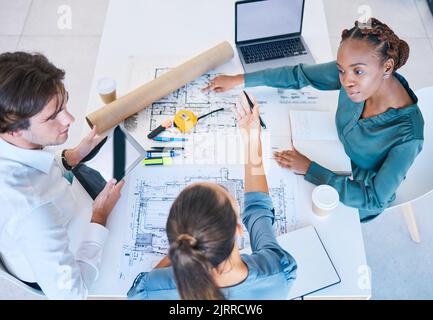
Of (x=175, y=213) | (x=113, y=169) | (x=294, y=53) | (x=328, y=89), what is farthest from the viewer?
(x=294, y=53)

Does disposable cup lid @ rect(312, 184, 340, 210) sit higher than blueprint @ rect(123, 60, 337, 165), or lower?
lower

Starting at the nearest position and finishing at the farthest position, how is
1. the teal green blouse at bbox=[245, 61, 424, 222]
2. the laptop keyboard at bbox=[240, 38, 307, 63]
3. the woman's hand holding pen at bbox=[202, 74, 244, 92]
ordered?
the teal green blouse at bbox=[245, 61, 424, 222] < the woman's hand holding pen at bbox=[202, 74, 244, 92] < the laptop keyboard at bbox=[240, 38, 307, 63]

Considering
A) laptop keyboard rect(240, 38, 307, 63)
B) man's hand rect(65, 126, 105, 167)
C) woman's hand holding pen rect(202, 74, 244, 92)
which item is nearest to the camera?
man's hand rect(65, 126, 105, 167)

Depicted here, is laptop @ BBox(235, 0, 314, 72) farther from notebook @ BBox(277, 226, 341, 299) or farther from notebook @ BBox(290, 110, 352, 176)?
notebook @ BBox(277, 226, 341, 299)

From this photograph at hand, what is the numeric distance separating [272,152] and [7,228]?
2.71 ft

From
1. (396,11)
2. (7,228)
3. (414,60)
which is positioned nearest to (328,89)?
(7,228)

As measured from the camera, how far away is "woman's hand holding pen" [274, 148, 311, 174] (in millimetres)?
1277

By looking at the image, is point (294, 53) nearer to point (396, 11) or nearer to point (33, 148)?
point (33, 148)

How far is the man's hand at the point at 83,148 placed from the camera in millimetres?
1344

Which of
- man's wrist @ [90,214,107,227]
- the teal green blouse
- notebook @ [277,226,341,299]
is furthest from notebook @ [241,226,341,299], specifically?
man's wrist @ [90,214,107,227]

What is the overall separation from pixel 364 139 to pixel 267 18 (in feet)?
1.98

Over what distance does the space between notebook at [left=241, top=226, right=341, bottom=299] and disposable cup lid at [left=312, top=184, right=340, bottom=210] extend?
8 centimetres

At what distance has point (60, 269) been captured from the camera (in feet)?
3.40

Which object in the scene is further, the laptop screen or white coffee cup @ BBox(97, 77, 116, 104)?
the laptop screen
